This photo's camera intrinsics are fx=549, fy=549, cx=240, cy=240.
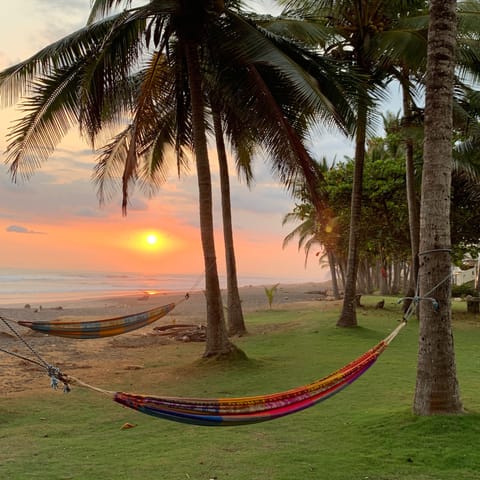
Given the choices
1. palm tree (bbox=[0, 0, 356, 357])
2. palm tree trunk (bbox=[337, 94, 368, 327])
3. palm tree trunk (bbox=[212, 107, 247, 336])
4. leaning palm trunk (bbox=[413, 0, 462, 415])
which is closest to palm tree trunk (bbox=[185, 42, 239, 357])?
palm tree (bbox=[0, 0, 356, 357])

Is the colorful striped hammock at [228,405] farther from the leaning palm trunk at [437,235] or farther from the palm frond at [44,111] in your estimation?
the palm frond at [44,111]

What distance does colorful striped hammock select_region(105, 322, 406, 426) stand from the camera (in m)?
3.20

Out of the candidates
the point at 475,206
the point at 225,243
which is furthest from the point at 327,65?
the point at 475,206

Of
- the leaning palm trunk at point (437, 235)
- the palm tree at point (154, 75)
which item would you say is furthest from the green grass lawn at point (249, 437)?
the palm tree at point (154, 75)

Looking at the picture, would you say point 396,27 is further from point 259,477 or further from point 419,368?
point 259,477

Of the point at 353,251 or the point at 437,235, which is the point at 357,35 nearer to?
the point at 353,251

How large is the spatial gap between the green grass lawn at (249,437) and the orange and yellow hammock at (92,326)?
29.8 inches

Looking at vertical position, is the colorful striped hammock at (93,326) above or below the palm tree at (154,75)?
below

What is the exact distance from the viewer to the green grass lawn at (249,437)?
353 cm

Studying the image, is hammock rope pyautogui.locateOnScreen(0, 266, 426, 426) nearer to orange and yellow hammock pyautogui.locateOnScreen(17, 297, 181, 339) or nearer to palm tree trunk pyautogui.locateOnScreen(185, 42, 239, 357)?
orange and yellow hammock pyautogui.locateOnScreen(17, 297, 181, 339)

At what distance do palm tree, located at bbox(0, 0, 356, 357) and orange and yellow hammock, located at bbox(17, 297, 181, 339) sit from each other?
1417 mm

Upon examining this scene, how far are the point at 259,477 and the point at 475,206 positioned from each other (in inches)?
553

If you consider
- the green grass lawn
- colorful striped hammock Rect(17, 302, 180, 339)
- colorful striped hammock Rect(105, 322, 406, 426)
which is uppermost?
colorful striped hammock Rect(17, 302, 180, 339)

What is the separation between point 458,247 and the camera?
55.9 feet
